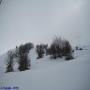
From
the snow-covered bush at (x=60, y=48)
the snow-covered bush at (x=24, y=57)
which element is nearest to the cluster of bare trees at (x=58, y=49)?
the snow-covered bush at (x=60, y=48)

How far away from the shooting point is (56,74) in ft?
6.65

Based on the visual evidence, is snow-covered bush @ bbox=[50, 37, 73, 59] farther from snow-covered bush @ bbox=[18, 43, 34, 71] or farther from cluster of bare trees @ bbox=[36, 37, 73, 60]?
snow-covered bush @ bbox=[18, 43, 34, 71]

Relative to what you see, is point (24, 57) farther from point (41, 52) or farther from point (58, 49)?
point (58, 49)

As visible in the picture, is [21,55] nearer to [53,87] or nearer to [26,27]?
[26,27]

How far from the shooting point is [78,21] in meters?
2.07

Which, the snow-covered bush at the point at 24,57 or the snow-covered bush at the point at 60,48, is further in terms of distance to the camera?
the snow-covered bush at the point at 24,57

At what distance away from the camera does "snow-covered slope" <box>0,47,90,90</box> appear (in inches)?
77.5

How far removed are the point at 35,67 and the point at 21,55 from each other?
0.26 meters

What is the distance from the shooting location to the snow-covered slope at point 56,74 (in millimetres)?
1970

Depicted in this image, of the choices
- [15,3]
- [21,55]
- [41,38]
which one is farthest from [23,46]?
[15,3]

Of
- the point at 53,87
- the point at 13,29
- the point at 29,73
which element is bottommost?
the point at 53,87

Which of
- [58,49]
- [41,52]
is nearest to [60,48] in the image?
[58,49]

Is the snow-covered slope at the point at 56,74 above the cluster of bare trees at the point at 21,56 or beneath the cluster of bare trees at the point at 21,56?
beneath

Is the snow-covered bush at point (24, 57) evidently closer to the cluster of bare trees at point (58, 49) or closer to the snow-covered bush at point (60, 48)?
the cluster of bare trees at point (58, 49)
